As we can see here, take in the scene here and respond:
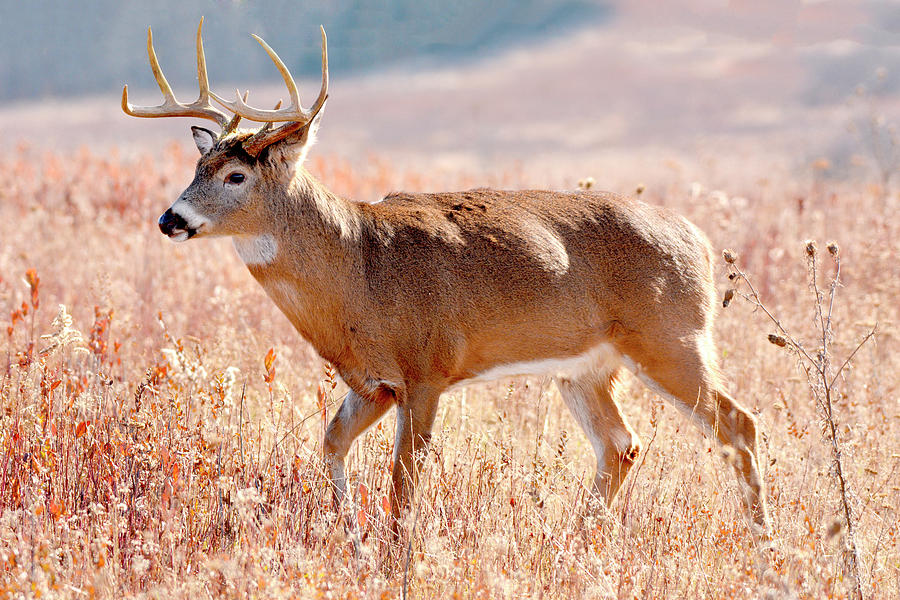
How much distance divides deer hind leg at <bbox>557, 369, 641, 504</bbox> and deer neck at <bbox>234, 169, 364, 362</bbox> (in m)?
1.55

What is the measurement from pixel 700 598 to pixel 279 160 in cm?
305

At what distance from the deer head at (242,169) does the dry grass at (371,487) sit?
2.16 feet

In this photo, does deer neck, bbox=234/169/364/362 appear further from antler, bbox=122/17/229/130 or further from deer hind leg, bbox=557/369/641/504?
deer hind leg, bbox=557/369/641/504

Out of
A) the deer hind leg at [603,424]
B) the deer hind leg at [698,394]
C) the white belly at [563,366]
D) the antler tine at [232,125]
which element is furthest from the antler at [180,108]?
the deer hind leg at [698,394]

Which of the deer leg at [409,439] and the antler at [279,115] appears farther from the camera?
the antler at [279,115]

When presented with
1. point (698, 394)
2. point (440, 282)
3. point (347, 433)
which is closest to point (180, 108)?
point (440, 282)

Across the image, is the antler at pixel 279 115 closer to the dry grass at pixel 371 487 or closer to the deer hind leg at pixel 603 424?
the dry grass at pixel 371 487

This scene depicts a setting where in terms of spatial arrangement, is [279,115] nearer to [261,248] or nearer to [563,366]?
[261,248]

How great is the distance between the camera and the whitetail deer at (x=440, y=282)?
19.1 ft

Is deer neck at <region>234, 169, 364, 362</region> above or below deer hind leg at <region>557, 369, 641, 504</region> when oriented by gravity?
above

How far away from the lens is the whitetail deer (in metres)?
5.82

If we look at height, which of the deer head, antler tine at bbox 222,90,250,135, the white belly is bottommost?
the white belly

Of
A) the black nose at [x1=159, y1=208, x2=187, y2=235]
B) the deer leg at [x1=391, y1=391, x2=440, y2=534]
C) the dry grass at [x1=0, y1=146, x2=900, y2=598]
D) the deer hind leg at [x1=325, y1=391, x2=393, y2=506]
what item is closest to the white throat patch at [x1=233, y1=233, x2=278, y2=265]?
the black nose at [x1=159, y1=208, x2=187, y2=235]

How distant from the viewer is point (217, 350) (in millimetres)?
7586
